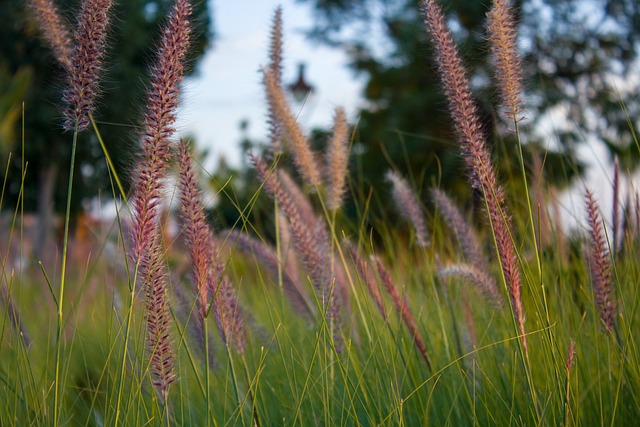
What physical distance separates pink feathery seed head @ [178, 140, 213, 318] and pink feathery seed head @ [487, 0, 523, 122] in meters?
0.66

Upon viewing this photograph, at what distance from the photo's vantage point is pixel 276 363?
263cm

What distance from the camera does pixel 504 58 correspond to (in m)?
1.58

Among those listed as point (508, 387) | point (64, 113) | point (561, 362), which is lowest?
point (508, 387)

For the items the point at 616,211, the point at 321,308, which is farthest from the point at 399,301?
the point at 616,211

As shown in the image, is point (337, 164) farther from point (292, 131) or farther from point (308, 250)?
point (308, 250)

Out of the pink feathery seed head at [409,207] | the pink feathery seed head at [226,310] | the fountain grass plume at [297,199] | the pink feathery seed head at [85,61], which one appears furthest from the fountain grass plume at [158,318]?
the pink feathery seed head at [409,207]

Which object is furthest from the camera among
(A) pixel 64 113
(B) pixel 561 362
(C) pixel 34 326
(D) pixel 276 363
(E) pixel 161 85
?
(C) pixel 34 326

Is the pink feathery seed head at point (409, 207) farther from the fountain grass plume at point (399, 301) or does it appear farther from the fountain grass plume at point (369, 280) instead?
the fountain grass plume at point (399, 301)

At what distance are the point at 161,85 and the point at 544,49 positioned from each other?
53.3ft

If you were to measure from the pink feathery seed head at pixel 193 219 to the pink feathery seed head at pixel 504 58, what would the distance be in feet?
2.18

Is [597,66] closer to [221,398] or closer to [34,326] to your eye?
[34,326]

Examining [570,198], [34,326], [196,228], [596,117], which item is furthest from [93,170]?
[196,228]

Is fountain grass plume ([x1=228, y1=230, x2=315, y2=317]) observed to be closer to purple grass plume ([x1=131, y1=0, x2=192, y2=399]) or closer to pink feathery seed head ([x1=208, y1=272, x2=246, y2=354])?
pink feathery seed head ([x1=208, y1=272, x2=246, y2=354])

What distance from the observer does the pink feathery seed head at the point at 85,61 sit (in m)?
1.42
